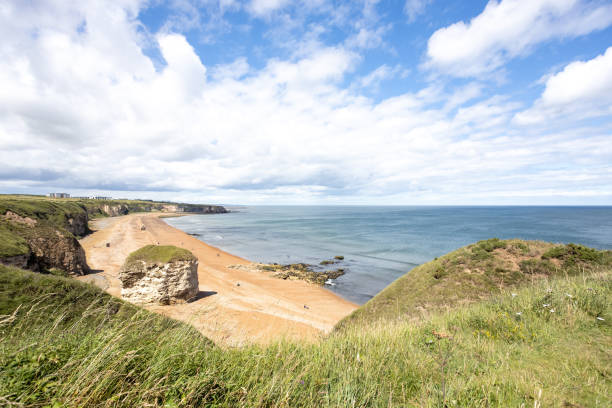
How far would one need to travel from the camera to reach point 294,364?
3.92m

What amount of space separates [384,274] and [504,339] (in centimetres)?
2994

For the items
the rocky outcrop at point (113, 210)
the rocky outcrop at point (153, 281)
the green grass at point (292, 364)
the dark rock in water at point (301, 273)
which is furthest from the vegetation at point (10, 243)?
the rocky outcrop at point (113, 210)

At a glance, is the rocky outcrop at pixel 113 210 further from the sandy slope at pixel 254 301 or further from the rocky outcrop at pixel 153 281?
the rocky outcrop at pixel 153 281

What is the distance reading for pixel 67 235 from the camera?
2011cm

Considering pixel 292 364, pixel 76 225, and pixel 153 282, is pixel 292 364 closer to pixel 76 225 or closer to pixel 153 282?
pixel 153 282

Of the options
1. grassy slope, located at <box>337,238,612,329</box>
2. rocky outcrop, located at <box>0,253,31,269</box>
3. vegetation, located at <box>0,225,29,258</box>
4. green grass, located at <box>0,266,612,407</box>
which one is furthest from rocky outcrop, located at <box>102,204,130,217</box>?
grassy slope, located at <box>337,238,612,329</box>

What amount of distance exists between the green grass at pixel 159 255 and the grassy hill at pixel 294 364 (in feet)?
35.7

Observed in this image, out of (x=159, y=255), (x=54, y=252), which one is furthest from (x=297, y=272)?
(x=54, y=252)

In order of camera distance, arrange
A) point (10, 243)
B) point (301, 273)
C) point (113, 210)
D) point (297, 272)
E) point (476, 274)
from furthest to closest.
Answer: point (113, 210), point (297, 272), point (301, 273), point (476, 274), point (10, 243)

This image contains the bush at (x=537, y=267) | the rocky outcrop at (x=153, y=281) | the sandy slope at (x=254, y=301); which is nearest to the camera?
the bush at (x=537, y=267)

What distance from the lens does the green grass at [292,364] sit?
2605 mm

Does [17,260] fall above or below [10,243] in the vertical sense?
below

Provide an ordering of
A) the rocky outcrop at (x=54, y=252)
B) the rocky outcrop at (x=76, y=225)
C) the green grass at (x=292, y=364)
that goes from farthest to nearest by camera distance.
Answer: the rocky outcrop at (x=76, y=225) < the rocky outcrop at (x=54, y=252) < the green grass at (x=292, y=364)

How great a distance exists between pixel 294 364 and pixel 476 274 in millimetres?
14964
